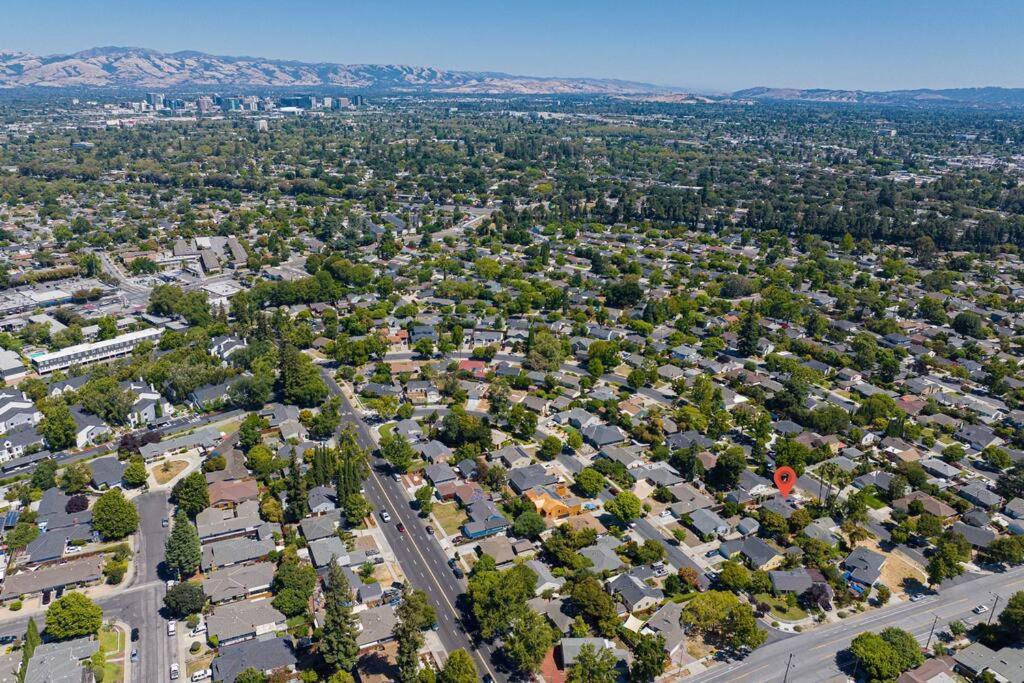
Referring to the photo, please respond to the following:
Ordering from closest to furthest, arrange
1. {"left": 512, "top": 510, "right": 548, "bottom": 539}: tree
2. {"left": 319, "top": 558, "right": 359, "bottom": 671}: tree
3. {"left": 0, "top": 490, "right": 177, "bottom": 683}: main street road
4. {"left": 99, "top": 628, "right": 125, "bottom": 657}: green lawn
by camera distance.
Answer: {"left": 319, "top": 558, "right": 359, "bottom": 671}: tree
{"left": 0, "top": 490, "right": 177, "bottom": 683}: main street road
{"left": 99, "top": 628, "right": 125, "bottom": 657}: green lawn
{"left": 512, "top": 510, "right": 548, "bottom": 539}: tree

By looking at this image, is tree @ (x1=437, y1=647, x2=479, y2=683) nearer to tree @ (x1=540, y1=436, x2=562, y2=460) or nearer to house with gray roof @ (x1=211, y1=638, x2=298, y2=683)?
house with gray roof @ (x1=211, y1=638, x2=298, y2=683)

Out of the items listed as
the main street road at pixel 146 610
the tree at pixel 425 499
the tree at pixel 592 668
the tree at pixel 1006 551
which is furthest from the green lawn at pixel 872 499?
the main street road at pixel 146 610

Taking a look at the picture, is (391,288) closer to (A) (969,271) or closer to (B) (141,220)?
(B) (141,220)

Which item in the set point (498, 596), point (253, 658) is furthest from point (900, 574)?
point (253, 658)

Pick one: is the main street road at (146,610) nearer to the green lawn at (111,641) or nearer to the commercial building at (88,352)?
the green lawn at (111,641)

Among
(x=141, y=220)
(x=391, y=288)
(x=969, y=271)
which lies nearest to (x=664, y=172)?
(x=969, y=271)

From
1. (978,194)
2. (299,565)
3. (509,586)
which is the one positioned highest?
(978,194)

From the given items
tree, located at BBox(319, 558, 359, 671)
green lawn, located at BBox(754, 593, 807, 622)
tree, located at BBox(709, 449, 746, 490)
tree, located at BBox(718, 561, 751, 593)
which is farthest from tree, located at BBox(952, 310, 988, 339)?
tree, located at BBox(319, 558, 359, 671)
